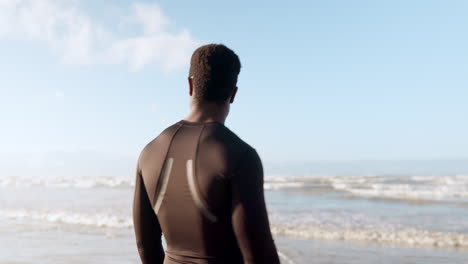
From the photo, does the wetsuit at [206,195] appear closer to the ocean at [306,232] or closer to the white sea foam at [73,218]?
the ocean at [306,232]

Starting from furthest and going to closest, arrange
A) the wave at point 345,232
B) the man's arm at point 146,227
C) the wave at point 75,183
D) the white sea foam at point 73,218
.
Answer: the wave at point 75,183 → the white sea foam at point 73,218 → the wave at point 345,232 → the man's arm at point 146,227

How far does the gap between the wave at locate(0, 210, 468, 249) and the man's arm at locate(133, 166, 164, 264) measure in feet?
32.2

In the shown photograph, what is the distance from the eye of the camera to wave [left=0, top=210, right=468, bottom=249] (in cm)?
1099

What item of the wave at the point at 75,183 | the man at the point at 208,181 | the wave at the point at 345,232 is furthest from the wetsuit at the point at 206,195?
the wave at the point at 75,183

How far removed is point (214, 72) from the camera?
1.90 metres

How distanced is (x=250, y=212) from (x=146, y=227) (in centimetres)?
66

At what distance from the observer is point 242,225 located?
1703 millimetres

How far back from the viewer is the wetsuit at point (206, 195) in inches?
67.1

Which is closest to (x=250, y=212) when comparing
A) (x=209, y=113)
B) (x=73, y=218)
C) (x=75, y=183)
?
(x=209, y=113)

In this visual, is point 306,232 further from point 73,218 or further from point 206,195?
point 206,195

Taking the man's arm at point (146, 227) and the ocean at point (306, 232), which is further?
the ocean at point (306, 232)

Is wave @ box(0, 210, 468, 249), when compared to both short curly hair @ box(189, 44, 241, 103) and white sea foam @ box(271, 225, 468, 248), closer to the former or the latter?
white sea foam @ box(271, 225, 468, 248)

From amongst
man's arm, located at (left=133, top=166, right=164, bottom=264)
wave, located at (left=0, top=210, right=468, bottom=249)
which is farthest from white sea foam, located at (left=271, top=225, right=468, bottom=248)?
man's arm, located at (left=133, top=166, right=164, bottom=264)

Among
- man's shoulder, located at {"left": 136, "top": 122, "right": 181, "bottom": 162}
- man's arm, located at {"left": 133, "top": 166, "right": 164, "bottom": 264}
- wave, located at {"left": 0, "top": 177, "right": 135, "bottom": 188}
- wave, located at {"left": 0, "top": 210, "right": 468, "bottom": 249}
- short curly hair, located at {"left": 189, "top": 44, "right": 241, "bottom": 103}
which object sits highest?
short curly hair, located at {"left": 189, "top": 44, "right": 241, "bottom": 103}
